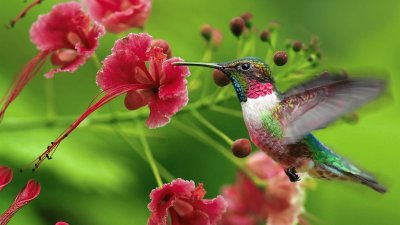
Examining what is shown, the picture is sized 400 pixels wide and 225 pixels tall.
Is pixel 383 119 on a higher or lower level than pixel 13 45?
lower

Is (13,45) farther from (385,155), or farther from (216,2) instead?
(385,155)

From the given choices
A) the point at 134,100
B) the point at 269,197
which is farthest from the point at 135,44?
the point at 269,197

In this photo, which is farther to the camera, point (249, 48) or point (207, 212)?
point (249, 48)

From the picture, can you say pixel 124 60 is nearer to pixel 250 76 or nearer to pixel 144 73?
pixel 144 73

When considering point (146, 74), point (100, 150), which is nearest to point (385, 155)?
point (100, 150)

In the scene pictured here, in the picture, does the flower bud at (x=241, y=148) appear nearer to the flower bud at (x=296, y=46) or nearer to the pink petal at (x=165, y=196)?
the pink petal at (x=165, y=196)

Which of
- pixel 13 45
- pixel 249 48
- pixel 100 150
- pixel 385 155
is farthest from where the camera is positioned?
pixel 385 155

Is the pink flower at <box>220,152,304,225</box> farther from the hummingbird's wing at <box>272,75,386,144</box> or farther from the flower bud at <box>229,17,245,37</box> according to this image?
the hummingbird's wing at <box>272,75,386,144</box>

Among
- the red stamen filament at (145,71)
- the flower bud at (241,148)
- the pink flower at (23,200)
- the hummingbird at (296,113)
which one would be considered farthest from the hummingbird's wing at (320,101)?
the pink flower at (23,200)
